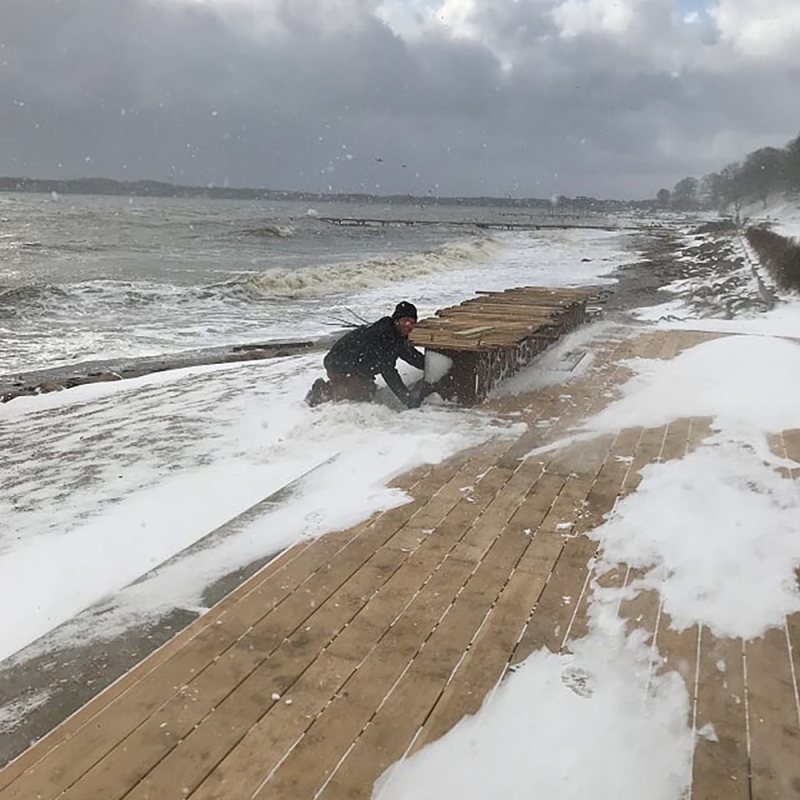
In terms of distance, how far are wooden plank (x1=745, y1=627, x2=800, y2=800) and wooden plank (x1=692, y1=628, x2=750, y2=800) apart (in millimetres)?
29

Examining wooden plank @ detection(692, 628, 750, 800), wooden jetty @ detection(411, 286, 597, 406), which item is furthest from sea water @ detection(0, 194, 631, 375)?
wooden plank @ detection(692, 628, 750, 800)

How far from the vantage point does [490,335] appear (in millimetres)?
6852

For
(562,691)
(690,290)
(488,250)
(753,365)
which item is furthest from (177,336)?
(488,250)

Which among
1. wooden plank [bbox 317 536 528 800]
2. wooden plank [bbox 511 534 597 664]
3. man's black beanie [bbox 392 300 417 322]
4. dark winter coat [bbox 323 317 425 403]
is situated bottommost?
wooden plank [bbox 511 534 597 664]

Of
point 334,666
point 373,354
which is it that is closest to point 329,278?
point 373,354

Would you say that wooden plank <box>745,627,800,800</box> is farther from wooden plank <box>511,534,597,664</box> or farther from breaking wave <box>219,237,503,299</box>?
breaking wave <box>219,237,503,299</box>

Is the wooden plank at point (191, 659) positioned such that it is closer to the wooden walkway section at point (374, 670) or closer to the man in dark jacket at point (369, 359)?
the wooden walkway section at point (374, 670)

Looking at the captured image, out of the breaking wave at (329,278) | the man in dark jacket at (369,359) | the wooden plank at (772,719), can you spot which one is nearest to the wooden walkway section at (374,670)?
the wooden plank at (772,719)

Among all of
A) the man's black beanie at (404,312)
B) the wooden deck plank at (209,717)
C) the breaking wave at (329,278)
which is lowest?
the breaking wave at (329,278)

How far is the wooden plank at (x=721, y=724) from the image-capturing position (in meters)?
2.20

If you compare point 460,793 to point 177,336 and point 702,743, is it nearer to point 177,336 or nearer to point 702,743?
point 702,743

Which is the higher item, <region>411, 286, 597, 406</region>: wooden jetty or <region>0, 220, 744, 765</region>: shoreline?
<region>411, 286, 597, 406</region>: wooden jetty

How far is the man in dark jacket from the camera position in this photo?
21.5 ft

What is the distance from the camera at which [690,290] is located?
1945 centimetres
